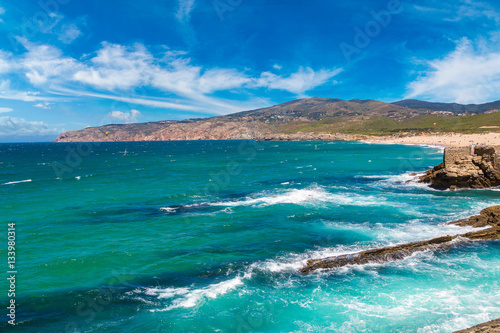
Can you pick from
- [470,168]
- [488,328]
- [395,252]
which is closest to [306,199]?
[395,252]

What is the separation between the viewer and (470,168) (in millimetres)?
35906

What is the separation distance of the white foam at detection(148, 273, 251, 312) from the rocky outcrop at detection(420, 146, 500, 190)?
3370 centimetres

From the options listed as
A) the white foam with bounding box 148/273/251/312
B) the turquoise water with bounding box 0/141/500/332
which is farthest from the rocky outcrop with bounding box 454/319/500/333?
the white foam with bounding box 148/273/251/312

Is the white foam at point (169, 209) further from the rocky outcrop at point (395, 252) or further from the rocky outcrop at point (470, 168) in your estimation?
the rocky outcrop at point (470, 168)

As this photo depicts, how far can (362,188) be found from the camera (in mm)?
40875

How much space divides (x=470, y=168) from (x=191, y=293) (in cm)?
3809

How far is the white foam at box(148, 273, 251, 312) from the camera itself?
45.4 feet

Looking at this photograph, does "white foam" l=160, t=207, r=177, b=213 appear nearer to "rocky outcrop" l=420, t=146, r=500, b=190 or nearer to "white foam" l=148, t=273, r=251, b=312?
"white foam" l=148, t=273, r=251, b=312

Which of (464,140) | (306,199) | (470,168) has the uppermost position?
Answer: (464,140)

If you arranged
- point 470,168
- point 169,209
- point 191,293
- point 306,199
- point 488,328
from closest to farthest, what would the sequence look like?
1. point 488,328
2. point 191,293
3. point 169,209
4. point 306,199
5. point 470,168

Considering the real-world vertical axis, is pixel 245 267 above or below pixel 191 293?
above

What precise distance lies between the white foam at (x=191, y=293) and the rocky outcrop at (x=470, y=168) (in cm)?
3370

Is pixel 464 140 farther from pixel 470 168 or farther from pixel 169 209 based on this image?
pixel 169 209

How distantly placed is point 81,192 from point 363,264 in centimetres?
4228
